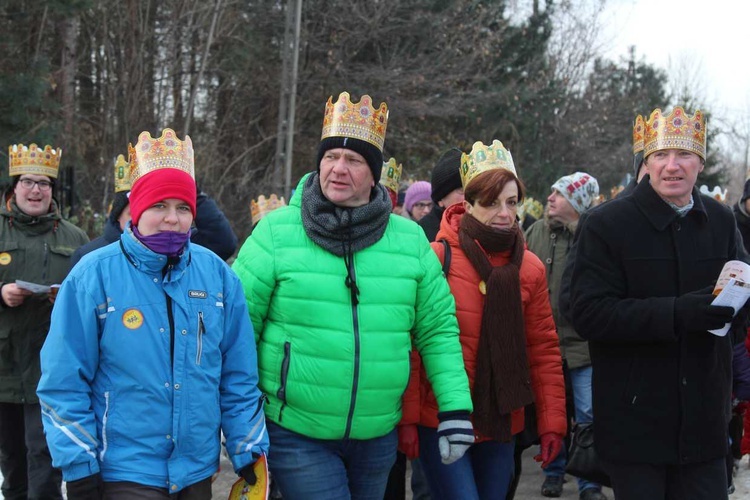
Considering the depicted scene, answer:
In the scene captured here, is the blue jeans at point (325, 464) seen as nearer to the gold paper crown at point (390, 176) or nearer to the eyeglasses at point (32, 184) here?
the eyeglasses at point (32, 184)

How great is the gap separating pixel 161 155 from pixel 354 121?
31.6 inches

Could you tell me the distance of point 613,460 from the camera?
3.78 meters

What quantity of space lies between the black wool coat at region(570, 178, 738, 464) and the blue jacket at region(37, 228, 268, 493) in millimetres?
1492

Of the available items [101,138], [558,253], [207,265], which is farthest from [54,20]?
[207,265]

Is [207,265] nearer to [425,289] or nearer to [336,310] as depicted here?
[336,310]

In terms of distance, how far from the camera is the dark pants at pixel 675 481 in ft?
12.1

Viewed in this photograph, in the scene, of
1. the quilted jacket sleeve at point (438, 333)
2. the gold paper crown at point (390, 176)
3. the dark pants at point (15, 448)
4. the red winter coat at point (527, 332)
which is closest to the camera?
the quilted jacket sleeve at point (438, 333)

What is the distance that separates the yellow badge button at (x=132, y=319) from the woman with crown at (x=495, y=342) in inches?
47.8

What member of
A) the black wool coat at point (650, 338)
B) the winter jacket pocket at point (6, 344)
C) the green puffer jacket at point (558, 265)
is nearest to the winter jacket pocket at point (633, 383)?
the black wool coat at point (650, 338)

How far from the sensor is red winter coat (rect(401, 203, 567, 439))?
3.99 m

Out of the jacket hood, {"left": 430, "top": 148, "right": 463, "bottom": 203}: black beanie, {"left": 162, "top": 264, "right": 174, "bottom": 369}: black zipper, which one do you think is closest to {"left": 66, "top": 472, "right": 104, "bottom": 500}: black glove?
{"left": 162, "top": 264, "right": 174, "bottom": 369}: black zipper

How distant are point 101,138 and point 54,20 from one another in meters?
2.90

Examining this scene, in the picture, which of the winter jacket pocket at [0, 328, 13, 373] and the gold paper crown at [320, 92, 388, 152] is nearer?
the gold paper crown at [320, 92, 388, 152]

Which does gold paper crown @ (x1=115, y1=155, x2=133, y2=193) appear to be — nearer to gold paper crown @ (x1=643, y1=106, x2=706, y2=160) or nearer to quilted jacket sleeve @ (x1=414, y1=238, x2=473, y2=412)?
quilted jacket sleeve @ (x1=414, y1=238, x2=473, y2=412)
